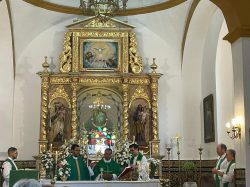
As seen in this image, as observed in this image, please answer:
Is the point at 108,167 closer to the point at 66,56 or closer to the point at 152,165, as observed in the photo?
the point at 152,165

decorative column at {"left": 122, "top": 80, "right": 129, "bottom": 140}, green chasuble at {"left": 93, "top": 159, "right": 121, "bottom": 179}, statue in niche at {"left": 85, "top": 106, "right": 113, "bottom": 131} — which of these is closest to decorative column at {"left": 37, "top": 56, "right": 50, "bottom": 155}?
statue in niche at {"left": 85, "top": 106, "right": 113, "bottom": 131}

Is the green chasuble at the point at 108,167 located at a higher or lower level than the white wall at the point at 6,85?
lower

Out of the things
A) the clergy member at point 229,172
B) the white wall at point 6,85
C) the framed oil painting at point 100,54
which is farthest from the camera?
the framed oil painting at point 100,54

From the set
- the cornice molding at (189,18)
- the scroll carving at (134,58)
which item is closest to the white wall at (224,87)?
the cornice molding at (189,18)

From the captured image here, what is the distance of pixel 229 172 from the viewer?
32.3 ft

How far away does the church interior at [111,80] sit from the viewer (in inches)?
612

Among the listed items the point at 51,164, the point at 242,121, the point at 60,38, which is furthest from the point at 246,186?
the point at 60,38

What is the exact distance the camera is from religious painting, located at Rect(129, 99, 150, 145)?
15742mm

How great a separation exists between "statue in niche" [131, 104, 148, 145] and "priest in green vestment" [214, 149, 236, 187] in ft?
19.3

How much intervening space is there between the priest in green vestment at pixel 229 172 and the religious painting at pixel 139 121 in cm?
588

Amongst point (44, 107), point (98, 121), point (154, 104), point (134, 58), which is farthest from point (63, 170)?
point (134, 58)

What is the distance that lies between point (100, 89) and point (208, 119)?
3.89 metres

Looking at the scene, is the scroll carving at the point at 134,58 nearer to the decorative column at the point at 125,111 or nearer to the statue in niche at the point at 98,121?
the decorative column at the point at 125,111

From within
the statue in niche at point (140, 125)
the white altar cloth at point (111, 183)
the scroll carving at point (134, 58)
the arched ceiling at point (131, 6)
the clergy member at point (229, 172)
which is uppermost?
the arched ceiling at point (131, 6)
